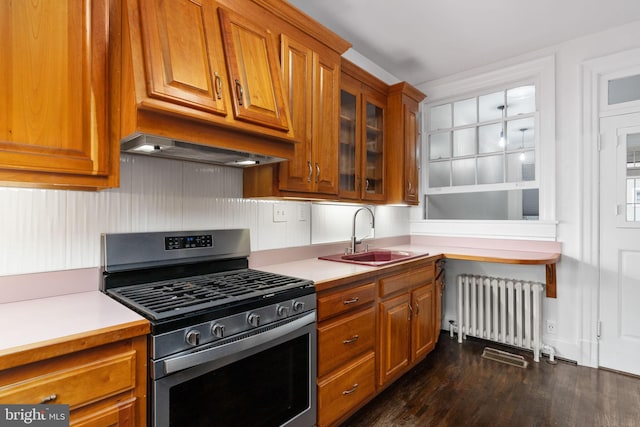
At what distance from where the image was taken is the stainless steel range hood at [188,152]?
1.34m

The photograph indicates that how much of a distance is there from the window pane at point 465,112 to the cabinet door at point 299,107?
6.54ft

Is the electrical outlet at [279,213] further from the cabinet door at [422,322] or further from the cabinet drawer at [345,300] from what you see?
the cabinet door at [422,322]

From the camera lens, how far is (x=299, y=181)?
6.46 feet

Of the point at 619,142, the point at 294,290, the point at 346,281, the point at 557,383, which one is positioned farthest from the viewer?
the point at 619,142

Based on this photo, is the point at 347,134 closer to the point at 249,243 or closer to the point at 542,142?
the point at 249,243

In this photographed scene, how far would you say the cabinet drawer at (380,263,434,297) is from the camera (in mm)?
2138

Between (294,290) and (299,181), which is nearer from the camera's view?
(294,290)

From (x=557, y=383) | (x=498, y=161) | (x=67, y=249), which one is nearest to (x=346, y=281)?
(x=67, y=249)

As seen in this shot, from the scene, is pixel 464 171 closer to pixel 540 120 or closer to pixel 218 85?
pixel 540 120

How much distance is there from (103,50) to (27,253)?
836 mm

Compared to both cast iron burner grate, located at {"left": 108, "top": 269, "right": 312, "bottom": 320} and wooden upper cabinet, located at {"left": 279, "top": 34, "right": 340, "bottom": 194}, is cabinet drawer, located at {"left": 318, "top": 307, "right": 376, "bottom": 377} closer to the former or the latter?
cast iron burner grate, located at {"left": 108, "top": 269, "right": 312, "bottom": 320}

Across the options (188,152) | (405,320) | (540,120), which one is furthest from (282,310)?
(540,120)

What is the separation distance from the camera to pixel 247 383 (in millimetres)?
1370

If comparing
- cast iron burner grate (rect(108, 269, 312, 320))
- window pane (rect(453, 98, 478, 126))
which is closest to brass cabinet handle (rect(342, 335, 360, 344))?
cast iron burner grate (rect(108, 269, 312, 320))
